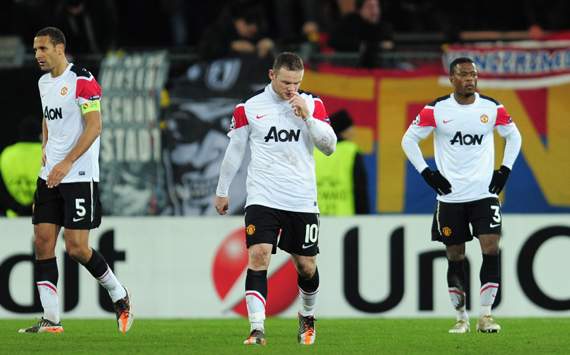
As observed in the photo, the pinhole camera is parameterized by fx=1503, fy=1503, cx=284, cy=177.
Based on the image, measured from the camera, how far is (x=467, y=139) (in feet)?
38.7

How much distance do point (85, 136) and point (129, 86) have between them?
20.7ft

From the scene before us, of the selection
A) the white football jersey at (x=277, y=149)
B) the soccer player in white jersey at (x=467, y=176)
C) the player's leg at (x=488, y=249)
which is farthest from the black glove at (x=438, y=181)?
the white football jersey at (x=277, y=149)

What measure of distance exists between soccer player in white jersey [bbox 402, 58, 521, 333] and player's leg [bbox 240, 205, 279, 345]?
2.00 m

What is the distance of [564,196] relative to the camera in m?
16.7

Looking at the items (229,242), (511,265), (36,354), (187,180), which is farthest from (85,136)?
(187,180)

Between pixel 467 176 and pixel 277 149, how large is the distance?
2131 millimetres

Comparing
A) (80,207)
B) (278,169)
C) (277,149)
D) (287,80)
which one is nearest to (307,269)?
(278,169)

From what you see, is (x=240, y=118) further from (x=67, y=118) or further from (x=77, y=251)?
(x=77, y=251)

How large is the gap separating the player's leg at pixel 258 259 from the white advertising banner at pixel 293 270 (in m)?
4.04

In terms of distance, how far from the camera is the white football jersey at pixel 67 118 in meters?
11.0

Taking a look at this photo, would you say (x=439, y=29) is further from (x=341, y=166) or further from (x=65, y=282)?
(x=65, y=282)

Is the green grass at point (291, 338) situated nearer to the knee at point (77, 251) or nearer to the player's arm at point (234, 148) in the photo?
the knee at point (77, 251)

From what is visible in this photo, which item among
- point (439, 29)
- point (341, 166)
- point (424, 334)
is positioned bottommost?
point (424, 334)

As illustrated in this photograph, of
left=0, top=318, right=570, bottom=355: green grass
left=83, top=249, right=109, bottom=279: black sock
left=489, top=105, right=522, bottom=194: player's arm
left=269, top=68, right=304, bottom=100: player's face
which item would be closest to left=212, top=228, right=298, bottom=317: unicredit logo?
left=0, top=318, right=570, bottom=355: green grass
